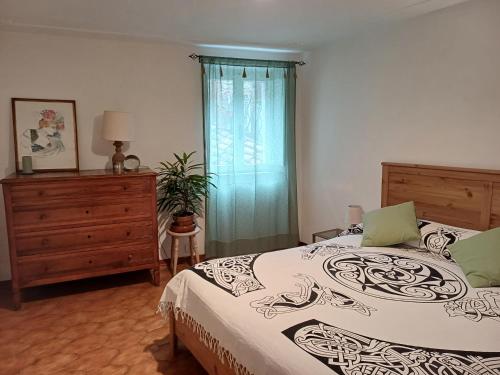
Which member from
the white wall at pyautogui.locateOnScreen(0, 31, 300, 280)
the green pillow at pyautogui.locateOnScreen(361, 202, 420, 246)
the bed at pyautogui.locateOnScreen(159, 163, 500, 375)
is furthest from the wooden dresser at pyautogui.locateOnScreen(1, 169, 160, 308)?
the green pillow at pyautogui.locateOnScreen(361, 202, 420, 246)

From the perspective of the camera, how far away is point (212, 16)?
3000 millimetres

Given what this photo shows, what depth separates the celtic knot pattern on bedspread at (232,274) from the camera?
2109mm

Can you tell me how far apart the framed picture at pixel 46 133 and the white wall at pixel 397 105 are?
2.51 meters

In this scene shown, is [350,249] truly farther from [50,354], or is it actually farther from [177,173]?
[50,354]

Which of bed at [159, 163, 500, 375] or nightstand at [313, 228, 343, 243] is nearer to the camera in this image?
bed at [159, 163, 500, 375]

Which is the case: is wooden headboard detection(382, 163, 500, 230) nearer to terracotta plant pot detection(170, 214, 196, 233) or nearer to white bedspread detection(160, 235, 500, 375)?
white bedspread detection(160, 235, 500, 375)

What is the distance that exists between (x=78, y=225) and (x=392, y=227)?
8.31 ft

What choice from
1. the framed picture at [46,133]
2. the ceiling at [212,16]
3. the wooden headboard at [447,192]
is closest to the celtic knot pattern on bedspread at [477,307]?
the wooden headboard at [447,192]

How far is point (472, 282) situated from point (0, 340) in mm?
3062

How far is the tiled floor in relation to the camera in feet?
7.81

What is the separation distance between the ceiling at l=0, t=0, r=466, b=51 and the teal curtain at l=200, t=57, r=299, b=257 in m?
0.55

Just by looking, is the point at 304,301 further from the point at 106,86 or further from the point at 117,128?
the point at 106,86

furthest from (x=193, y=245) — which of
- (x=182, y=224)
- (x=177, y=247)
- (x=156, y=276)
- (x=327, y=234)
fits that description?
(x=327, y=234)

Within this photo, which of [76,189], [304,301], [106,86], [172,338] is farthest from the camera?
[106,86]
